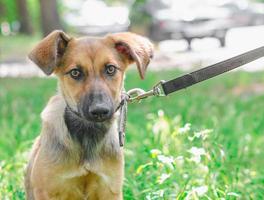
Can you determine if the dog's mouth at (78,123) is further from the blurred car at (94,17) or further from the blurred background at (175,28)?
the blurred car at (94,17)

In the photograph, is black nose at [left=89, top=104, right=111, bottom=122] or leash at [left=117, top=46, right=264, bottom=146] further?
leash at [left=117, top=46, right=264, bottom=146]

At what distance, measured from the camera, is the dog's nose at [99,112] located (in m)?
4.09

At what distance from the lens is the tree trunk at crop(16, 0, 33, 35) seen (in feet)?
106

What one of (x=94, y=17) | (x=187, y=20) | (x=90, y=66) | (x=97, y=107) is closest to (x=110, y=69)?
(x=90, y=66)

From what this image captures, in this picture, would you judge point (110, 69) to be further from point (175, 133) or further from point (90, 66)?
point (175, 133)

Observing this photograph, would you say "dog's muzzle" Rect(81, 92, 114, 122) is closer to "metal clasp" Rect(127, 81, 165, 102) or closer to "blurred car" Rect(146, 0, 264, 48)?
"metal clasp" Rect(127, 81, 165, 102)

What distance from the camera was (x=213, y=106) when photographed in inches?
361

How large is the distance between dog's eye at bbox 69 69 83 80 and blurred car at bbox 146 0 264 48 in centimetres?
1965

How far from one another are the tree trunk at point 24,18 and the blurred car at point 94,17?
2.76m

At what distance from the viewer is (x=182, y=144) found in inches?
242

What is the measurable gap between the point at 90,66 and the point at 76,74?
0.11 meters

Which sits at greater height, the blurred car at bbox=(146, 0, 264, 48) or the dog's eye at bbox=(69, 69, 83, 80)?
the dog's eye at bbox=(69, 69, 83, 80)

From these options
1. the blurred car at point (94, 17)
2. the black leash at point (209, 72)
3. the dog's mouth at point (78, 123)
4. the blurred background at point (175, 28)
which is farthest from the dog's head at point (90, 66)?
the blurred car at point (94, 17)

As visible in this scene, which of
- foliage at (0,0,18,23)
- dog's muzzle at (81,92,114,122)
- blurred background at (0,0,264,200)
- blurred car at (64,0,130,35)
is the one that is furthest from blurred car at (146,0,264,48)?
dog's muzzle at (81,92,114,122)
